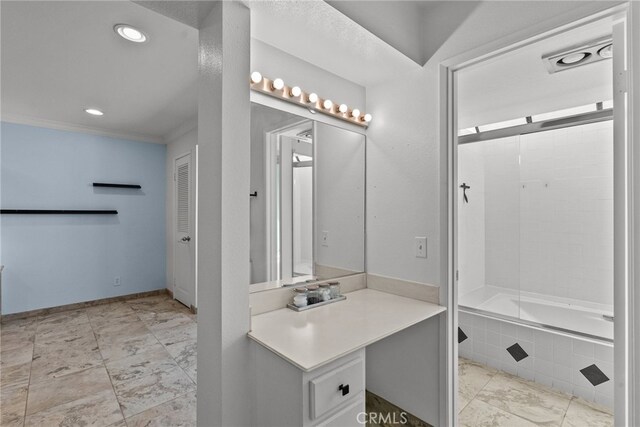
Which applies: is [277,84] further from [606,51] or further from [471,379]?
[471,379]

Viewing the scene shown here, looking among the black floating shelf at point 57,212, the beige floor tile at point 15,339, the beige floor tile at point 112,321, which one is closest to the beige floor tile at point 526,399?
the beige floor tile at point 112,321

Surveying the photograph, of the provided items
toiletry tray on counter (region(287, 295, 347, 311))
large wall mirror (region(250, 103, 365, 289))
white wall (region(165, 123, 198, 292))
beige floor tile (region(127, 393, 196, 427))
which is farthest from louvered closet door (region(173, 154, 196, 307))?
toiletry tray on counter (region(287, 295, 347, 311))

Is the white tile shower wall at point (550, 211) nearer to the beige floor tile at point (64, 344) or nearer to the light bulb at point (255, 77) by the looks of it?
the light bulb at point (255, 77)

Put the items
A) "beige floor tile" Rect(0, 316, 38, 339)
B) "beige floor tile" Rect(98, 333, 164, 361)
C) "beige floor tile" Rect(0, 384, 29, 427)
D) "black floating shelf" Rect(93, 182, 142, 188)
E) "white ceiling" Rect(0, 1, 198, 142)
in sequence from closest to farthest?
"white ceiling" Rect(0, 1, 198, 142), "beige floor tile" Rect(0, 384, 29, 427), "beige floor tile" Rect(98, 333, 164, 361), "beige floor tile" Rect(0, 316, 38, 339), "black floating shelf" Rect(93, 182, 142, 188)

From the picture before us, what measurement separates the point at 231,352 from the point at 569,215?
11.1 feet

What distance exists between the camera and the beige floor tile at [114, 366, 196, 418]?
77.6 inches

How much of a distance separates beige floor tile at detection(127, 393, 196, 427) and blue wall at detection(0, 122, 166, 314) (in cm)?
282

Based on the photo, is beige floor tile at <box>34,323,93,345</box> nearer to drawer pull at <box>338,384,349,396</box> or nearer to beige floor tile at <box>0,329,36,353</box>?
beige floor tile at <box>0,329,36,353</box>

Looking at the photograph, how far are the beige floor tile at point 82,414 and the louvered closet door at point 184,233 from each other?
1694 millimetres

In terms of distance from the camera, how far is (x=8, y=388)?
2.14m

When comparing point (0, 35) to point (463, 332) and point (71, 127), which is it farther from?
point (463, 332)

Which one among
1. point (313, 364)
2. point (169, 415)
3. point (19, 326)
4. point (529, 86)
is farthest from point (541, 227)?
point (19, 326)

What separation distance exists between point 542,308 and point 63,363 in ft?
14.5

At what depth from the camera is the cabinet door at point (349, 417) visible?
1.09 meters
